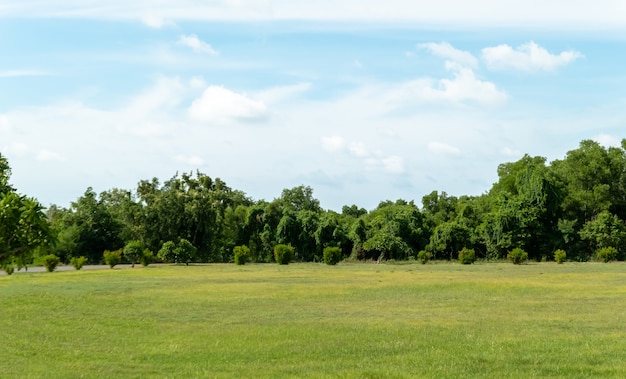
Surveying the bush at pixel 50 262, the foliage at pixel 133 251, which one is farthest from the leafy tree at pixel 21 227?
the foliage at pixel 133 251

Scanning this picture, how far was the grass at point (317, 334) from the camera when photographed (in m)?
14.0

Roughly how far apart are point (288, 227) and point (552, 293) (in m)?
59.4

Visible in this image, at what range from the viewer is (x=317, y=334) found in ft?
61.3

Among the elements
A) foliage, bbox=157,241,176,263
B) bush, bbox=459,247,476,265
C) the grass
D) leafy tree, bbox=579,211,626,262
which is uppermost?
leafy tree, bbox=579,211,626,262

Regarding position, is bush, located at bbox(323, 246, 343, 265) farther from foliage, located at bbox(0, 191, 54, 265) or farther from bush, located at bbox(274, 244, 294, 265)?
foliage, located at bbox(0, 191, 54, 265)

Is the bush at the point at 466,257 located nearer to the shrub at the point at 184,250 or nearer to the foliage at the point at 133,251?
the shrub at the point at 184,250

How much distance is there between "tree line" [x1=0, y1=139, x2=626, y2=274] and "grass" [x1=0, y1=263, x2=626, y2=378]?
4815 centimetres

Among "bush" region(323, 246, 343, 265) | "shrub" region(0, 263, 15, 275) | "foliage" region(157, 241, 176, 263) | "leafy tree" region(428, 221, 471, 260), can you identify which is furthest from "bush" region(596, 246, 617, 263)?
"shrub" region(0, 263, 15, 275)

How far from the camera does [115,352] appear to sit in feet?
53.6

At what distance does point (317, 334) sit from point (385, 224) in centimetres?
6968

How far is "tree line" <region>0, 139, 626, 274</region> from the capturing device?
80250 millimetres

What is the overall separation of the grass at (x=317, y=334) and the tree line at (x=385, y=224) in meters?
48.2

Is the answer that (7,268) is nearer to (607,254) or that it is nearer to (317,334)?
(317,334)

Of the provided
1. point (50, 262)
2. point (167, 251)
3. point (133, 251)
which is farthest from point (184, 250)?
point (50, 262)
